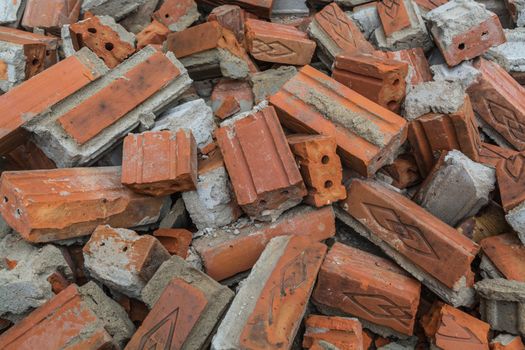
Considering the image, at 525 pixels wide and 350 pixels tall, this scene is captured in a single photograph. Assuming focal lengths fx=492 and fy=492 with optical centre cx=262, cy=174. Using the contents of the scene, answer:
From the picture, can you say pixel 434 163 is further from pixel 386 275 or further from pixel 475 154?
pixel 386 275

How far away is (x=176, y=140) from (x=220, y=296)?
0.99m

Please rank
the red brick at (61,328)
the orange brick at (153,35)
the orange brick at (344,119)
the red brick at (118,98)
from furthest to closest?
the orange brick at (153,35) < the red brick at (118,98) < the orange brick at (344,119) < the red brick at (61,328)

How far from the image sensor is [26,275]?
2.69 meters

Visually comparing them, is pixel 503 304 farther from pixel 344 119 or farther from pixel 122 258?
pixel 122 258

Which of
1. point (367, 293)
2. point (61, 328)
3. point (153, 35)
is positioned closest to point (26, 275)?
→ point (61, 328)

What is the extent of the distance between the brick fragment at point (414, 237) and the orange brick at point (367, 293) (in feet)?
0.45

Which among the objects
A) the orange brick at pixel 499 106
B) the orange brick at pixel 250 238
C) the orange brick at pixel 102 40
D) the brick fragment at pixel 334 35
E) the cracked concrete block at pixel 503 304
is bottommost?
the cracked concrete block at pixel 503 304

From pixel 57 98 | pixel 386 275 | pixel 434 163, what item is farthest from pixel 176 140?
pixel 434 163

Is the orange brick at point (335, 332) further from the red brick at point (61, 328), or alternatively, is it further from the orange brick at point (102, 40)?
the orange brick at point (102, 40)

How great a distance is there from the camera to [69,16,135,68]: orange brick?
370cm

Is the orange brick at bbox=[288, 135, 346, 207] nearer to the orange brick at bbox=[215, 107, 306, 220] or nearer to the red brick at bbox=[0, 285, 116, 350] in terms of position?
the orange brick at bbox=[215, 107, 306, 220]

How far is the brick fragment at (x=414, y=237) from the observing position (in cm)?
277

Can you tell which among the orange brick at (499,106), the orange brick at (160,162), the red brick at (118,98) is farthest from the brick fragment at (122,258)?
the orange brick at (499,106)

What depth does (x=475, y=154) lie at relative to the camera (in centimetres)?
325
